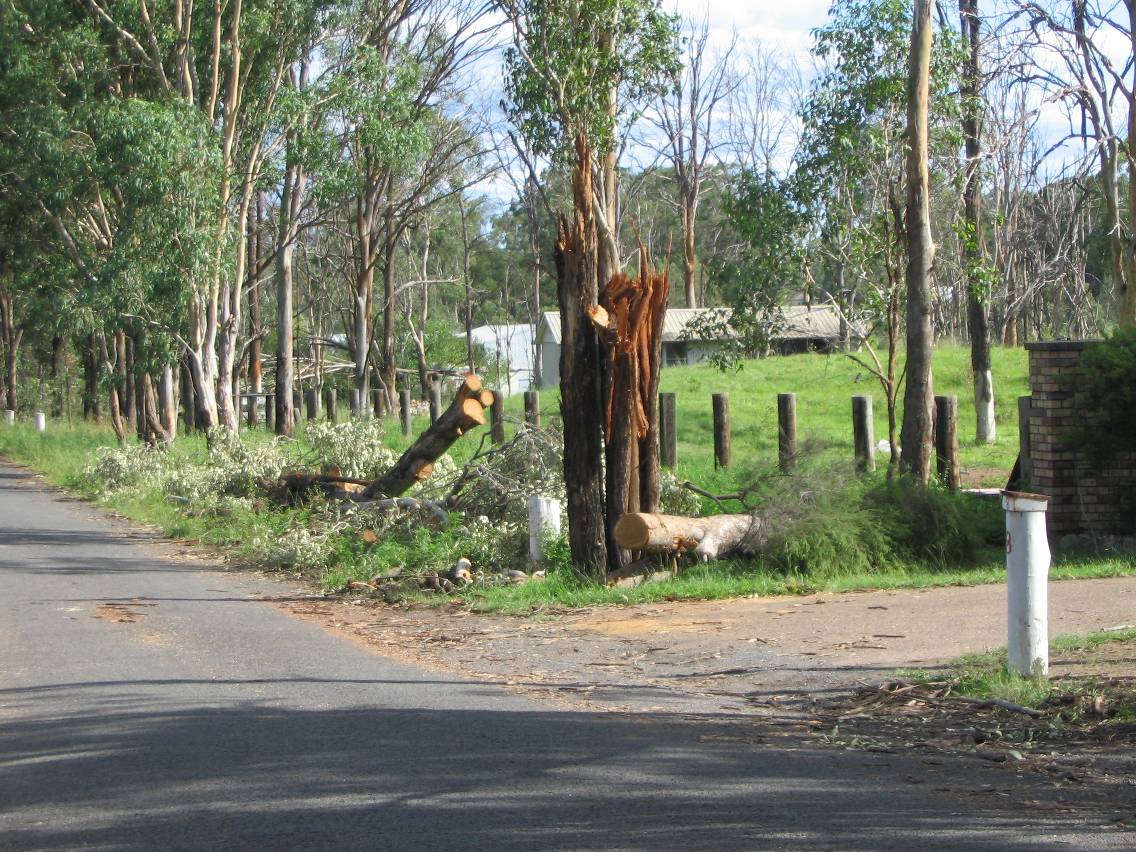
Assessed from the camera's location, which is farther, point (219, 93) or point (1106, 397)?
point (219, 93)

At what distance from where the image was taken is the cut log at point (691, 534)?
38.9 feet

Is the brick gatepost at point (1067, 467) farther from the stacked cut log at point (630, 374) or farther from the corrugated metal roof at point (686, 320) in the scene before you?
the corrugated metal roof at point (686, 320)

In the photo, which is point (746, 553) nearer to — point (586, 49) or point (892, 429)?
point (892, 429)

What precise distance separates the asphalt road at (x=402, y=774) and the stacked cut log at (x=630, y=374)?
4.02 meters

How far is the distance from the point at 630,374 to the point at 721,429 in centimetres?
812

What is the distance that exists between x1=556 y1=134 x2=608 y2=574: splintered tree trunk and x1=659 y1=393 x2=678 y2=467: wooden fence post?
810cm

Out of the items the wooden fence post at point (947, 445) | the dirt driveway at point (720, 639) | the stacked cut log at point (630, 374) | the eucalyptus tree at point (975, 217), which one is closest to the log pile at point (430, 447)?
the stacked cut log at point (630, 374)

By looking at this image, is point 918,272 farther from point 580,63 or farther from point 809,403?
point 809,403

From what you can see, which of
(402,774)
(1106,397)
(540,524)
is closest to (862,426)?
(1106,397)

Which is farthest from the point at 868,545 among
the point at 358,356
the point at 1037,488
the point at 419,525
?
the point at 358,356

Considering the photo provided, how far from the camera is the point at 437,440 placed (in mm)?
16250

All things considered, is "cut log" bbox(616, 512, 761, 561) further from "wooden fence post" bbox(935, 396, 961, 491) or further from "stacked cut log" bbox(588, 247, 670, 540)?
"wooden fence post" bbox(935, 396, 961, 491)

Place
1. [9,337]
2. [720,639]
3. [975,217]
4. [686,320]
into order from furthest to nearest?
[9,337]
[686,320]
[975,217]
[720,639]

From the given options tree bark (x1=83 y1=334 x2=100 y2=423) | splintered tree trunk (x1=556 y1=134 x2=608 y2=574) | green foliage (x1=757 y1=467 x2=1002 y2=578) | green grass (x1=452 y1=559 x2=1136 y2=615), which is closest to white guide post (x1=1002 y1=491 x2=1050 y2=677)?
green grass (x1=452 y1=559 x2=1136 y2=615)
